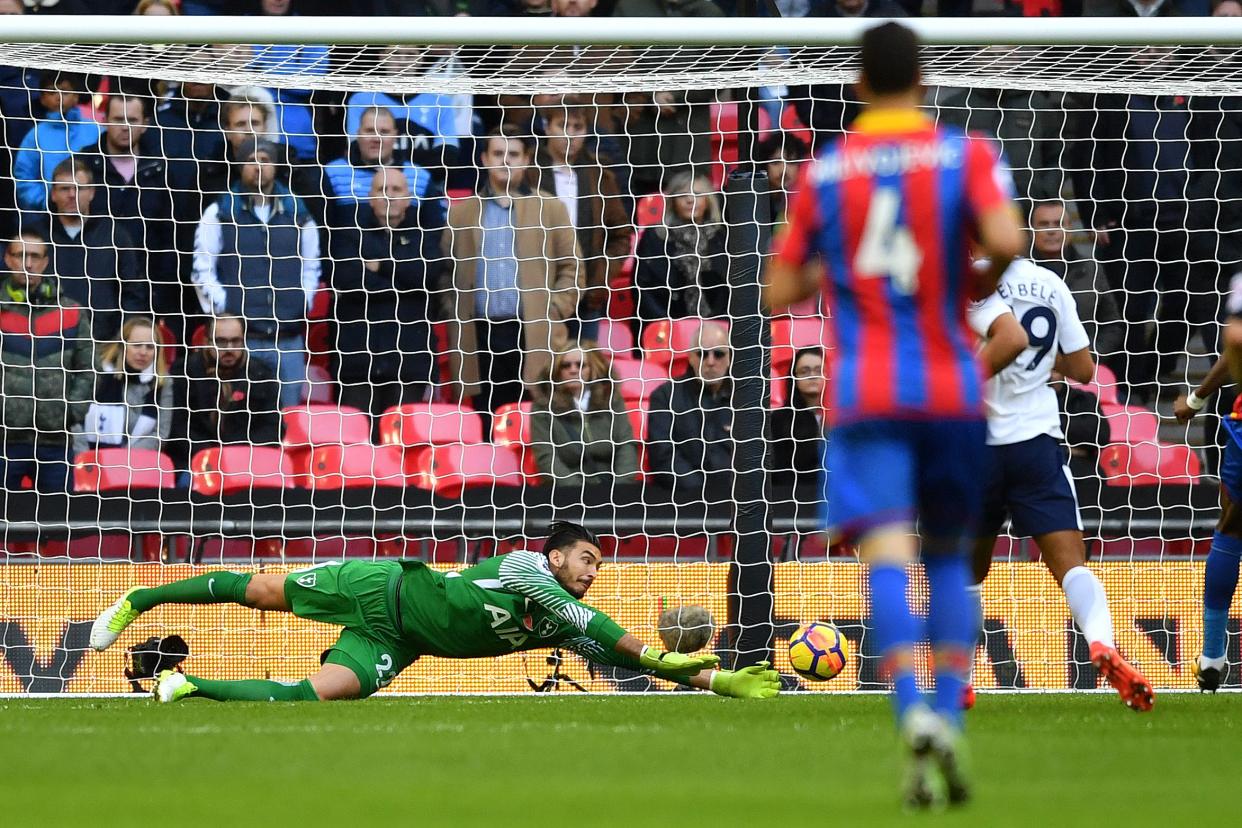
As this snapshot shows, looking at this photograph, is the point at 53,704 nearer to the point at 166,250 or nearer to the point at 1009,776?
the point at 166,250

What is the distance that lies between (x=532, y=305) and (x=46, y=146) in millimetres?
2860

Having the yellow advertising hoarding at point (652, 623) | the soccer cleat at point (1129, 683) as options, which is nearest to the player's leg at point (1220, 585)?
the yellow advertising hoarding at point (652, 623)

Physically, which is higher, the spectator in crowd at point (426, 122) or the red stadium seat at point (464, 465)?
the spectator in crowd at point (426, 122)

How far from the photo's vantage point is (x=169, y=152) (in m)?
9.63

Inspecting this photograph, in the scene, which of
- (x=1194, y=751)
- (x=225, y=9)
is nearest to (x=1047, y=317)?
(x=1194, y=751)

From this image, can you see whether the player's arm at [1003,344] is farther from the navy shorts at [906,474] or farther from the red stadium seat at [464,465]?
the red stadium seat at [464,465]

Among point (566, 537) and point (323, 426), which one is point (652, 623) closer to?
point (566, 537)

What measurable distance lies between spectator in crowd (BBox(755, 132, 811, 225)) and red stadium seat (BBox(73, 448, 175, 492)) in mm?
3457

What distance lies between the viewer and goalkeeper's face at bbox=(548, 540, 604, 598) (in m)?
6.91

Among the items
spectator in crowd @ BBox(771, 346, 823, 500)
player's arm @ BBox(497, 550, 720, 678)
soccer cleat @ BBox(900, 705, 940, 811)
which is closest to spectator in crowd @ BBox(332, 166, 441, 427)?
spectator in crowd @ BBox(771, 346, 823, 500)

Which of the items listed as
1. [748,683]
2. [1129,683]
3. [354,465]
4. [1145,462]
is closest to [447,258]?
[354,465]

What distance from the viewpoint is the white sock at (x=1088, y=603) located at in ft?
19.3

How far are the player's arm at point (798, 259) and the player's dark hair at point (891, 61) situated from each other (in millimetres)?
248

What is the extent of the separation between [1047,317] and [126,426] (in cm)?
515
